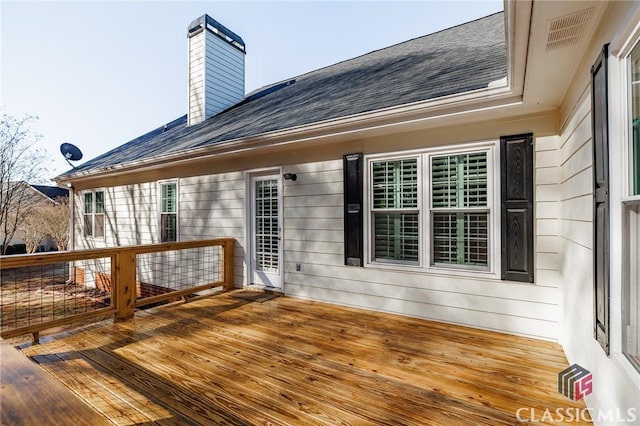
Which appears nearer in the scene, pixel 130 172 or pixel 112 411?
pixel 112 411

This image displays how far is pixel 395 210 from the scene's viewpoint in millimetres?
3980

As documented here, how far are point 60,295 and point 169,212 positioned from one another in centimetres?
394

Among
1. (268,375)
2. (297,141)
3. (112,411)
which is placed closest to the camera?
(112,411)

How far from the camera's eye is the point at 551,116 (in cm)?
312

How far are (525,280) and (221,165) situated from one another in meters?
4.91

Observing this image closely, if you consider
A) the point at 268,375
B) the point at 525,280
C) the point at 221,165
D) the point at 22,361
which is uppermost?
the point at 221,165

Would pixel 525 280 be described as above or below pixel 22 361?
below

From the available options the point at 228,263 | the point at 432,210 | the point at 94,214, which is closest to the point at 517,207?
the point at 432,210

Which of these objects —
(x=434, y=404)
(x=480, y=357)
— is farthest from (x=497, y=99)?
(x=434, y=404)

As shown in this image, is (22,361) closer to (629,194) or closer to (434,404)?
(434,404)

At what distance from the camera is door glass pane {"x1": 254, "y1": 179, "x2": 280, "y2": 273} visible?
5.14 meters

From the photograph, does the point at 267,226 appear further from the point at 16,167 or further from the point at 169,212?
the point at 16,167

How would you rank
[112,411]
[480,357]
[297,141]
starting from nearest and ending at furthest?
[112,411] < [480,357] < [297,141]

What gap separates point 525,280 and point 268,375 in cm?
270
